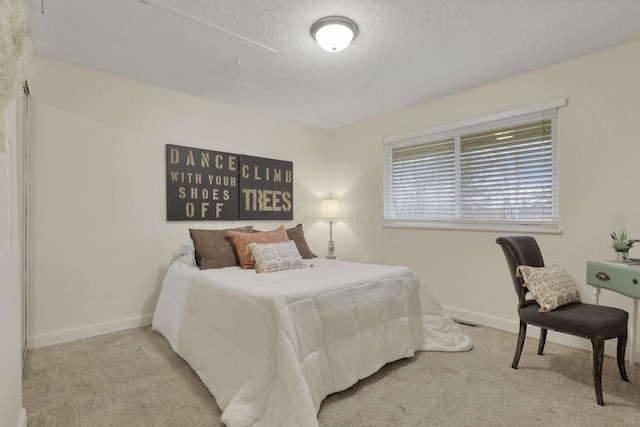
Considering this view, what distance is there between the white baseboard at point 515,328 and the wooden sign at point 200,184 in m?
2.66

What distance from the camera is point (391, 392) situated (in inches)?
76.8

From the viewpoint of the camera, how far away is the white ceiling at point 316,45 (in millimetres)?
2025

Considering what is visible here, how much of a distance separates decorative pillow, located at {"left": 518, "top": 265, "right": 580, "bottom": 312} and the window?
77cm

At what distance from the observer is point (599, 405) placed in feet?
5.96

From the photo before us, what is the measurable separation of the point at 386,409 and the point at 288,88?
9.33ft

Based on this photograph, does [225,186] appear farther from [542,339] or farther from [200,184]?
[542,339]

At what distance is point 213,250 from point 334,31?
203 centimetres

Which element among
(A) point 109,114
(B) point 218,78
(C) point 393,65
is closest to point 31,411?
(A) point 109,114

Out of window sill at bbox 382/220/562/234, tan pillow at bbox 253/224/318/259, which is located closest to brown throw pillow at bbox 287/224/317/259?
tan pillow at bbox 253/224/318/259

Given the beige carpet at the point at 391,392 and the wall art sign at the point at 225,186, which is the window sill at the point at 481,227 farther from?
the wall art sign at the point at 225,186

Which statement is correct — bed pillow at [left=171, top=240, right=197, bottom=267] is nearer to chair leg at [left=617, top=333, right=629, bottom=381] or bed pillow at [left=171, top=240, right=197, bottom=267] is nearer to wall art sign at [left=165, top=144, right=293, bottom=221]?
wall art sign at [left=165, top=144, right=293, bottom=221]

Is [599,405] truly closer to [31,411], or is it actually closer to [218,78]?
[31,411]

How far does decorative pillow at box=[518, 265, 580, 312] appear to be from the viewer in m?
2.11

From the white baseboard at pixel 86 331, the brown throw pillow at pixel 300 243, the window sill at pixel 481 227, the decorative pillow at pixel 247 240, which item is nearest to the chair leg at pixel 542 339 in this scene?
the window sill at pixel 481 227
